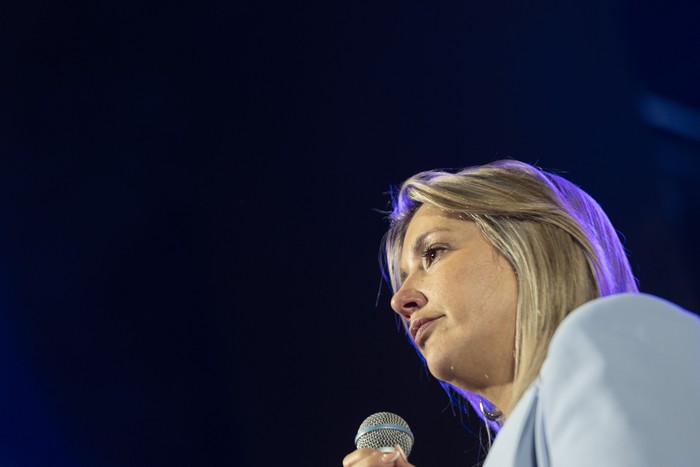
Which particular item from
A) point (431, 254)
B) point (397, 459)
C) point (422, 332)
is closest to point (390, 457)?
point (397, 459)

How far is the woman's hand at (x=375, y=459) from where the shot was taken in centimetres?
149

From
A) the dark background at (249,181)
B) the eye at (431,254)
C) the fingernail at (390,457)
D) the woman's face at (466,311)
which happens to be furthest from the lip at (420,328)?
the dark background at (249,181)

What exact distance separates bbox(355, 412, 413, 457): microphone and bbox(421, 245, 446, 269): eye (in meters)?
0.35

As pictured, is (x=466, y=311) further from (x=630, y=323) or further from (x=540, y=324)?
(x=630, y=323)

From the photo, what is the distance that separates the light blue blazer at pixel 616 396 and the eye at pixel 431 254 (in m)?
0.86

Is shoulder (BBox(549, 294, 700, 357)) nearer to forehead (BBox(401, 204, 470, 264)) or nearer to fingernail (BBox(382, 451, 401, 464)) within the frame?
fingernail (BBox(382, 451, 401, 464))

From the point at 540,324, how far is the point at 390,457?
382 millimetres

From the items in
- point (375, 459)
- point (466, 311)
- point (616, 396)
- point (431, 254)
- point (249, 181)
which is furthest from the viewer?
point (249, 181)

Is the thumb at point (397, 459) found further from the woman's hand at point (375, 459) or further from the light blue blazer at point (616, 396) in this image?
the light blue blazer at point (616, 396)

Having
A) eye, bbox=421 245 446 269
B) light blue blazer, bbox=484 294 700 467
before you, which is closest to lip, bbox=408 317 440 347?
eye, bbox=421 245 446 269

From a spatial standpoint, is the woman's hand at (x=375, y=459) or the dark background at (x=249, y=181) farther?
the dark background at (x=249, y=181)

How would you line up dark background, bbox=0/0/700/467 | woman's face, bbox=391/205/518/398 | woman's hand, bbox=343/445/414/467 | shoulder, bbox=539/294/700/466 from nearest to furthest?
shoulder, bbox=539/294/700/466
woman's hand, bbox=343/445/414/467
woman's face, bbox=391/205/518/398
dark background, bbox=0/0/700/467

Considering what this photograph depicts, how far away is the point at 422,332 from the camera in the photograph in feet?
5.52

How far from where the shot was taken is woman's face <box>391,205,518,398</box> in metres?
1.62
